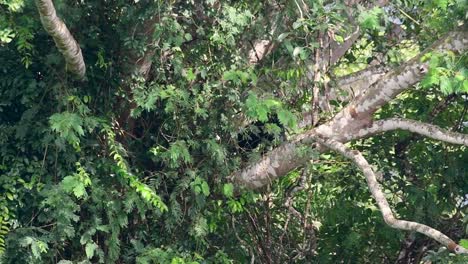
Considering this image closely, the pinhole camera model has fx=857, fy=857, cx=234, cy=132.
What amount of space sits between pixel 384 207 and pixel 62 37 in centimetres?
192

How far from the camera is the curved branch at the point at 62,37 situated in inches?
167

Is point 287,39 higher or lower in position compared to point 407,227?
higher

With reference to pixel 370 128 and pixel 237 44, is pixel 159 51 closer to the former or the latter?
pixel 237 44

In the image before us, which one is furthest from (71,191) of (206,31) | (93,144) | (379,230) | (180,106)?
(379,230)

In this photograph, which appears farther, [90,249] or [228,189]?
Result: [228,189]

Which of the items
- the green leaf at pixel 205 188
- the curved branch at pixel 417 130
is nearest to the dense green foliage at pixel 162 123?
the green leaf at pixel 205 188

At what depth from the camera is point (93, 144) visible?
512 cm

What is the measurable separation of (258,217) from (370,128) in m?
1.35

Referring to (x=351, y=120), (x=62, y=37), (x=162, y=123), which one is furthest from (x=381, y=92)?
(x=62, y=37)

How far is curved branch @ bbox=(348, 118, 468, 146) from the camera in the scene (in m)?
4.72

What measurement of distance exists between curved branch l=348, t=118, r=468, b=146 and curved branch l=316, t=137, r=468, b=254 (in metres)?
0.17

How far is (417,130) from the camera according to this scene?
15.8 ft

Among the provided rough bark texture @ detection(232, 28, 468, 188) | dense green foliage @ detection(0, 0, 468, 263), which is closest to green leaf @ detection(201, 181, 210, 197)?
dense green foliage @ detection(0, 0, 468, 263)

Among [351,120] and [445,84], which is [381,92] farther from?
[445,84]
